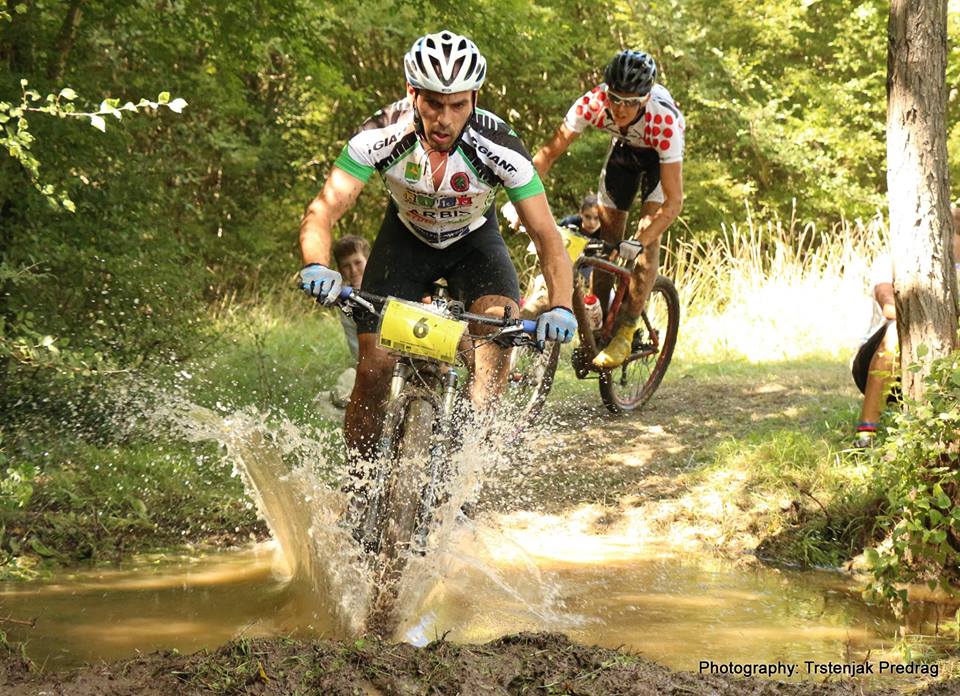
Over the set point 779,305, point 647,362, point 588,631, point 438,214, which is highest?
point 779,305

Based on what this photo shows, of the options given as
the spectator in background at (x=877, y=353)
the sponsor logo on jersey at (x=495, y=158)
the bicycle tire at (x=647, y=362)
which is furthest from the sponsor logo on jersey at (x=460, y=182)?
the bicycle tire at (x=647, y=362)

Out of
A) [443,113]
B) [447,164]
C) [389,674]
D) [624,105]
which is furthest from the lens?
[624,105]

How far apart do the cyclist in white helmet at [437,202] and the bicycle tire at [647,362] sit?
12.1 ft

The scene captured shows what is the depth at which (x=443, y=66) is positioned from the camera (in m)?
4.29

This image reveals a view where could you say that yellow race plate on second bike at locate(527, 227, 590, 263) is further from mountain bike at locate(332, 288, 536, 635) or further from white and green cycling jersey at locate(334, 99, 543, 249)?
mountain bike at locate(332, 288, 536, 635)

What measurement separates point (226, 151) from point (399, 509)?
12.0 m

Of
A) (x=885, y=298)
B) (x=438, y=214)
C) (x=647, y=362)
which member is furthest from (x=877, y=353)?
(x=438, y=214)

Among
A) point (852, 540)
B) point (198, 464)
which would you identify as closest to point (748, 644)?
point (852, 540)

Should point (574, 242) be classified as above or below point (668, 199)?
below

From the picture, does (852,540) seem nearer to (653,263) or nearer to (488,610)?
(488,610)

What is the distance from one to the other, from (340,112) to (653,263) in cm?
1027

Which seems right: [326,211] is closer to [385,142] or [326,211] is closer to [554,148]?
[385,142]

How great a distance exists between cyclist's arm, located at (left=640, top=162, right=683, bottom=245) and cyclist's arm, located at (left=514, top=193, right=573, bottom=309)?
2.87m

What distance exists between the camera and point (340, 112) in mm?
17469
